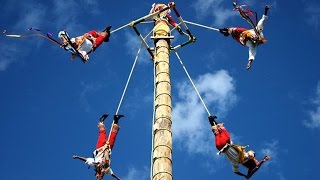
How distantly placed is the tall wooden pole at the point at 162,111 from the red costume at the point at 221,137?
1.08 meters

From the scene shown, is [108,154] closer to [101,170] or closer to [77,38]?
[101,170]

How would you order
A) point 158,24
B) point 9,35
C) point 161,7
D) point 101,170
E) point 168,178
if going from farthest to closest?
point 161,7, point 158,24, point 9,35, point 101,170, point 168,178

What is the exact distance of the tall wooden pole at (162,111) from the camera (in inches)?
362

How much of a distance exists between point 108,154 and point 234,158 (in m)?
2.66

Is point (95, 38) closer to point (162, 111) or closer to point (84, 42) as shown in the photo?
point (84, 42)

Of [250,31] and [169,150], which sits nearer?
[169,150]

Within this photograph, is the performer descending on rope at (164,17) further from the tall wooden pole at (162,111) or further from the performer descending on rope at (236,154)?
the performer descending on rope at (236,154)

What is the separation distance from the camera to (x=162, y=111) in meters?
10.3

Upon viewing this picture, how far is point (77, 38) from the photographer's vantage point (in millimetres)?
12414

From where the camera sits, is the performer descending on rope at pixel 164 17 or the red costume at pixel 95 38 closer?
the red costume at pixel 95 38

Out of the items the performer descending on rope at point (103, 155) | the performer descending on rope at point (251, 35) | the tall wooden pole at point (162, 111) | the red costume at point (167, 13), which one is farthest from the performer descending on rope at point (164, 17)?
the performer descending on rope at point (103, 155)

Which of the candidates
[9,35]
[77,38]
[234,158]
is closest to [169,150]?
[234,158]

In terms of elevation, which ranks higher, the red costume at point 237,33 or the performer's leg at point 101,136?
the red costume at point 237,33

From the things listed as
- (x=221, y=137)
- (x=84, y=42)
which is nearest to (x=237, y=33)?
(x=221, y=137)
